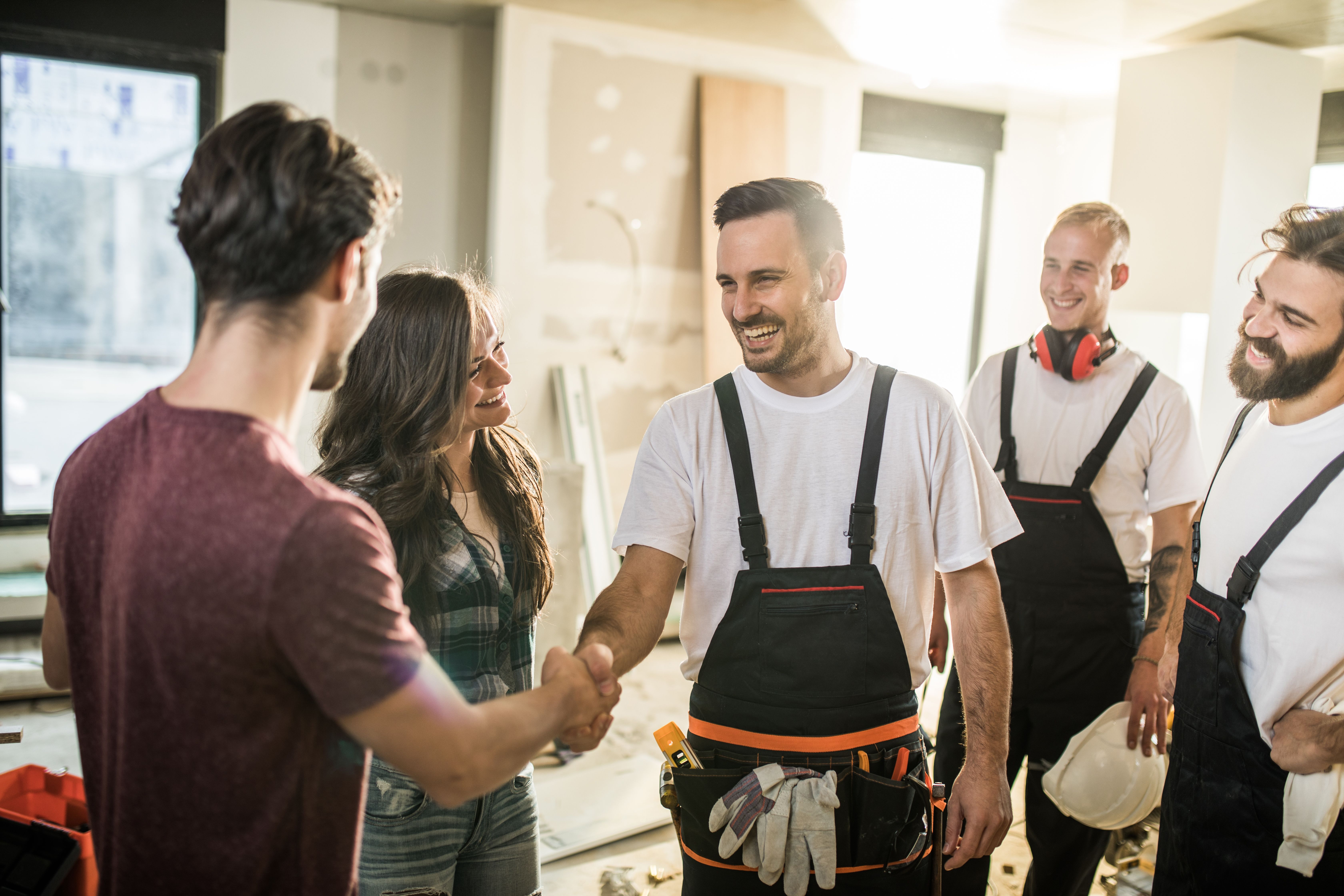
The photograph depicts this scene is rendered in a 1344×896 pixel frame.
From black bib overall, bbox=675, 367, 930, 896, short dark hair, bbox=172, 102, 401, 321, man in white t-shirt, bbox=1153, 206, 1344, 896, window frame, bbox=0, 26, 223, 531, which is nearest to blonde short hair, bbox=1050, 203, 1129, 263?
man in white t-shirt, bbox=1153, 206, 1344, 896

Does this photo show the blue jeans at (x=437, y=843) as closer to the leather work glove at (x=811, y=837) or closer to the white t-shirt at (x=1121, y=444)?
the leather work glove at (x=811, y=837)

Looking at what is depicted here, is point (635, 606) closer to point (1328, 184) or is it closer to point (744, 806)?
point (744, 806)

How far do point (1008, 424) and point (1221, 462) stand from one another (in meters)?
0.70

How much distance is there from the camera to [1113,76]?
530 cm

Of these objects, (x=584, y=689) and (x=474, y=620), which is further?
(x=474, y=620)

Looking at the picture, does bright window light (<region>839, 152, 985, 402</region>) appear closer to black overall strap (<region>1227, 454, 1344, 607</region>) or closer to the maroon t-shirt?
black overall strap (<region>1227, 454, 1344, 607</region>)

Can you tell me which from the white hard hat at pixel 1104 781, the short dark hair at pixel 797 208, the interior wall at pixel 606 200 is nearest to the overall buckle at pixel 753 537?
the short dark hair at pixel 797 208

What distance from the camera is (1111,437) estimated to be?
2463mm

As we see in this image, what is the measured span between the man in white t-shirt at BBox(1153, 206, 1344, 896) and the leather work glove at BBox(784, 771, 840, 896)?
31.2 inches

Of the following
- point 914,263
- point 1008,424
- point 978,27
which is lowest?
point 1008,424

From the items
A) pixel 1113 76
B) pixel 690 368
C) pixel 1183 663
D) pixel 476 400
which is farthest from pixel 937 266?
pixel 476 400

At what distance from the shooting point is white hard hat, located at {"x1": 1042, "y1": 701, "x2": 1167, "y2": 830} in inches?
86.7

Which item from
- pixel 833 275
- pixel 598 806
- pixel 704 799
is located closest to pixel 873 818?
pixel 704 799

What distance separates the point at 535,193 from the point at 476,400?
3373mm
